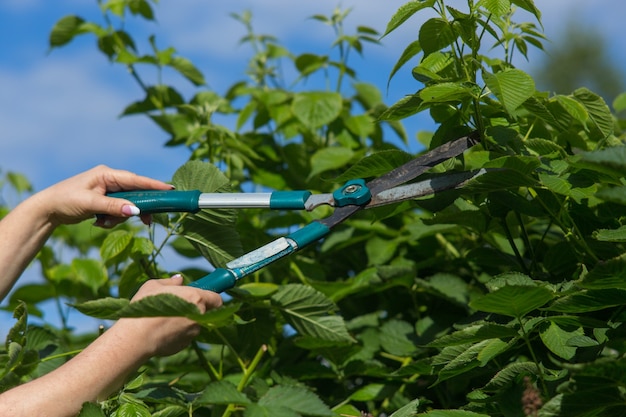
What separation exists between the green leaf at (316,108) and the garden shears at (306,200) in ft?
2.61

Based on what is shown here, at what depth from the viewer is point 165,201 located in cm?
158

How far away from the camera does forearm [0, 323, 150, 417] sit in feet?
4.28

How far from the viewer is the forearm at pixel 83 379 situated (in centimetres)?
130

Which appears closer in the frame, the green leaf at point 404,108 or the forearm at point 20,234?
the green leaf at point 404,108

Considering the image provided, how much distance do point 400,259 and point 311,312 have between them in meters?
0.51

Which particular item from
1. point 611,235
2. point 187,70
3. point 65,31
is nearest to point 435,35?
point 611,235

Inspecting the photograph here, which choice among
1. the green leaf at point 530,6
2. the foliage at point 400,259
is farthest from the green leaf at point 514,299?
the green leaf at point 530,6

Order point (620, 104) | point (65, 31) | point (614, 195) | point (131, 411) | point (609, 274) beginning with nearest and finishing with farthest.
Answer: point (614, 195) < point (609, 274) < point (131, 411) < point (620, 104) < point (65, 31)

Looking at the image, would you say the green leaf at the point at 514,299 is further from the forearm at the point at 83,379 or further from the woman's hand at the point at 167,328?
the forearm at the point at 83,379

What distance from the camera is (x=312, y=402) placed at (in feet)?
4.04

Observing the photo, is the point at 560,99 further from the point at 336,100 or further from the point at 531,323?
the point at 336,100

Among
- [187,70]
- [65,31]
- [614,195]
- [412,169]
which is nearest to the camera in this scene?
[614,195]

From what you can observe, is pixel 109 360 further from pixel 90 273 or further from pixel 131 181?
pixel 90 273

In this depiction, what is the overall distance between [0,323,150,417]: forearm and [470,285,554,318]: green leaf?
516mm
